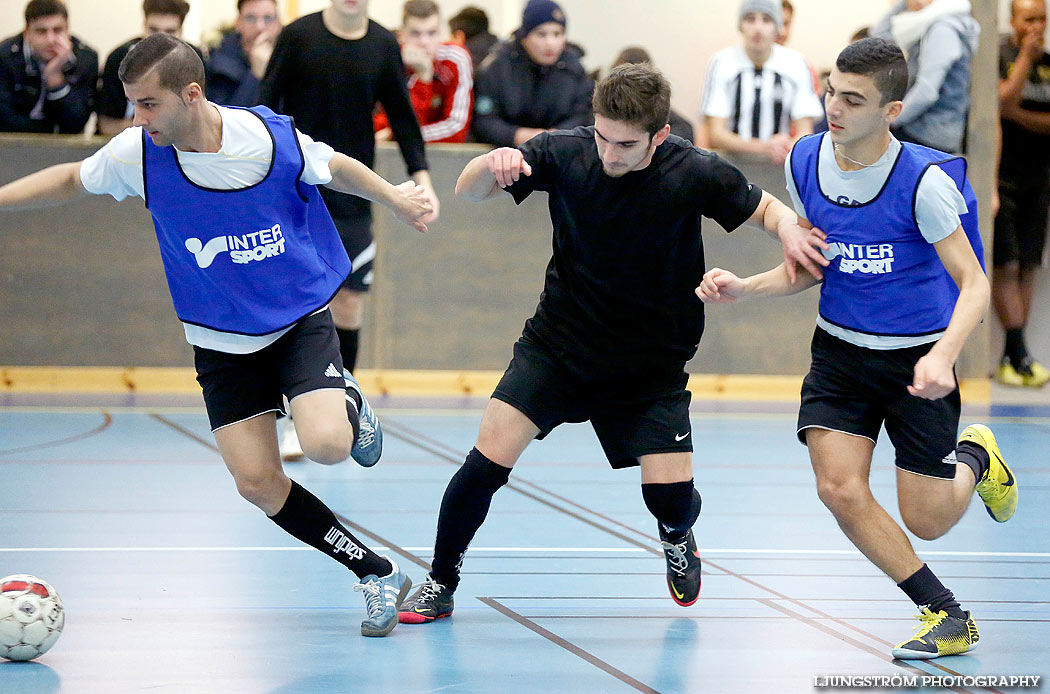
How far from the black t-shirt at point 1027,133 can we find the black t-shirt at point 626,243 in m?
6.98

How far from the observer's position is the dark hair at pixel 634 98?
13.5 ft

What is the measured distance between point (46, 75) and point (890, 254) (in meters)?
6.87

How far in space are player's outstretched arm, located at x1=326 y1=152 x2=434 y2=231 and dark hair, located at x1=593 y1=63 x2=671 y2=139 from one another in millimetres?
797

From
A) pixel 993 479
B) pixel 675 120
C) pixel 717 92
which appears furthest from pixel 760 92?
pixel 993 479

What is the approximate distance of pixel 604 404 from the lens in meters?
4.57

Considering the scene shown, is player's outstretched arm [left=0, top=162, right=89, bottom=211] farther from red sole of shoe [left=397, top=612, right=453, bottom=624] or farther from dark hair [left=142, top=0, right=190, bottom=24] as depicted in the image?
dark hair [left=142, top=0, right=190, bottom=24]

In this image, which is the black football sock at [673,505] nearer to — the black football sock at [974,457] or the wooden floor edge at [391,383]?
the black football sock at [974,457]

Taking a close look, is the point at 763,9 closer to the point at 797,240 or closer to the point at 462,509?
the point at 797,240

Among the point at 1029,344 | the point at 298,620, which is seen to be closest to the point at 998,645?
the point at 298,620

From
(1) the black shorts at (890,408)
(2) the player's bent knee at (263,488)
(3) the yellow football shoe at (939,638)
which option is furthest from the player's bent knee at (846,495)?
(2) the player's bent knee at (263,488)

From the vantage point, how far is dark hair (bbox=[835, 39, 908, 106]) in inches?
161

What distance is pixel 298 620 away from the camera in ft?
14.6

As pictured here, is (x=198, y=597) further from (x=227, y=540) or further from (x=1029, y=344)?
(x=1029, y=344)

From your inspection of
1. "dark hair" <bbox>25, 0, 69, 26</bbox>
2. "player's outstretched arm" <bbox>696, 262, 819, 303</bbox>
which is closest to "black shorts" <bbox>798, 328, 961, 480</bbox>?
"player's outstretched arm" <bbox>696, 262, 819, 303</bbox>
